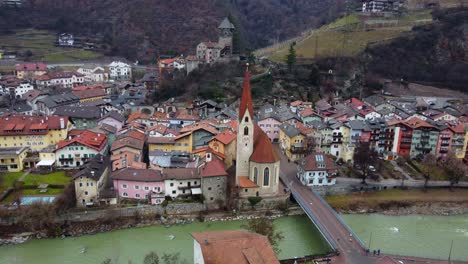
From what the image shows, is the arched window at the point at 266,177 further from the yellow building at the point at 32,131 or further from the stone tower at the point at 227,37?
the stone tower at the point at 227,37

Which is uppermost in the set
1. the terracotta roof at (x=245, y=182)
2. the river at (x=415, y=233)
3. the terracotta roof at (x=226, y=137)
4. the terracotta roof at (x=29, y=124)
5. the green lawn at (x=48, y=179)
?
the terracotta roof at (x=29, y=124)

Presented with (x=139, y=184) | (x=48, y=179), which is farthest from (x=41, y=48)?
(x=139, y=184)

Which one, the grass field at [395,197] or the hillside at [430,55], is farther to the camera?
the hillside at [430,55]

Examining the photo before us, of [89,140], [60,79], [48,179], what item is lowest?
[48,179]

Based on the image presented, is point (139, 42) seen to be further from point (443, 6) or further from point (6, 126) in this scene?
point (443, 6)

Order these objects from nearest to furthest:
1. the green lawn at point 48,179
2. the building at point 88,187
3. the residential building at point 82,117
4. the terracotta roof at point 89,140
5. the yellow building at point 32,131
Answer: the building at point 88,187 < the green lawn at point 48,179 < the terracotta roof at point 89,140 < the yellow building at point 32,131 < the residential building at point 82,117

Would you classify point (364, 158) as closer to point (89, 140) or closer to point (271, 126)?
point (271, 126)

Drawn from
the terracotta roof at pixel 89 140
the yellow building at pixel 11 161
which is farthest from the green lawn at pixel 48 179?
the terracotta roof at pixel 89 140
